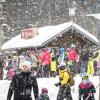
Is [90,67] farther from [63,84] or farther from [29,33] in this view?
[63,84]

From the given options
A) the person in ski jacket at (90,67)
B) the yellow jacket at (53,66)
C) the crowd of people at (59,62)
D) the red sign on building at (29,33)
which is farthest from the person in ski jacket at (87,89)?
the red sign on building at (29,33)

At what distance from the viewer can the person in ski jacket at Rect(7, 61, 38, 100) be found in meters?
9.18

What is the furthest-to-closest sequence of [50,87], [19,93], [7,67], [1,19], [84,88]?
[1,19] → [7,67] → [50,87] → [84,88] → [19,93]

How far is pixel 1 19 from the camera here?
1825 inches

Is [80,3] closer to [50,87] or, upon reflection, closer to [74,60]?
[74,60]

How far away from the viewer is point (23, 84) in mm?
9250

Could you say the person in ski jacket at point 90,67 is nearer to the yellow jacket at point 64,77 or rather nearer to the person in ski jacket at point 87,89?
the yellow jacket at point 64,77

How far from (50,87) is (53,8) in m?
32.7

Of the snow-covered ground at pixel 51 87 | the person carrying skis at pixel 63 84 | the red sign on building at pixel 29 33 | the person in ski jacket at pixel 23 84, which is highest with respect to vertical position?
the person in ski jacket at pixel 23 84

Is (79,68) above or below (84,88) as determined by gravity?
below

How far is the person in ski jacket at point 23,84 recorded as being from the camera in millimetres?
9180

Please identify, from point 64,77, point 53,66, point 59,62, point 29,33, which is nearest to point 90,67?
point 59,62

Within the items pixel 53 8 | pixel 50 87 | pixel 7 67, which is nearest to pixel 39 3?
pixel 53 8

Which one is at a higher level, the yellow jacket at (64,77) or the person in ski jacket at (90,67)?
the yellow jacket at (64,77)
